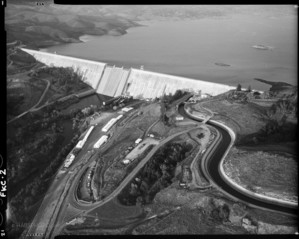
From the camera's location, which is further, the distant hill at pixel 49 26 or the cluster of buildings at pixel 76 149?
the distant hill at pixel 49 26

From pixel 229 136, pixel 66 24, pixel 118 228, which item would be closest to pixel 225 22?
pixel 229 136

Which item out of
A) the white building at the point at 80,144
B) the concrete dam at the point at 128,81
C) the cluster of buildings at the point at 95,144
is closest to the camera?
the cluster of buildings at the point at 95,144

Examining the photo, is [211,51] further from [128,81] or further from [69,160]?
[69,160]

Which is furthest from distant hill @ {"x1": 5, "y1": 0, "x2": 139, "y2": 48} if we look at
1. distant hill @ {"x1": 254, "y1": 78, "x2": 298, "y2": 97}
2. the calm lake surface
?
distant hill @ {"x1": 254, "y1": 78, "x2": 298, "y2": 97}

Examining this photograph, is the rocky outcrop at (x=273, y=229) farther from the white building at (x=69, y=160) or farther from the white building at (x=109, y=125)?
the white building at (x=109, y=125)

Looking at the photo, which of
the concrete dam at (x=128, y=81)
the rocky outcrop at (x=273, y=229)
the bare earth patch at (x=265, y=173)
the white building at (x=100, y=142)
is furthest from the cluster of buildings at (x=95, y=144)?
the rocky outcrop at (x=273, y=229)

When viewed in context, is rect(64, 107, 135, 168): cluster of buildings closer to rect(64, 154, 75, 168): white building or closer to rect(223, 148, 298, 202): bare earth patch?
rect(64, 154, 75, 168): white building

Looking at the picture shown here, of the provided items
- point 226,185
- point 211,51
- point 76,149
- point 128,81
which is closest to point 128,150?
point 76,149
